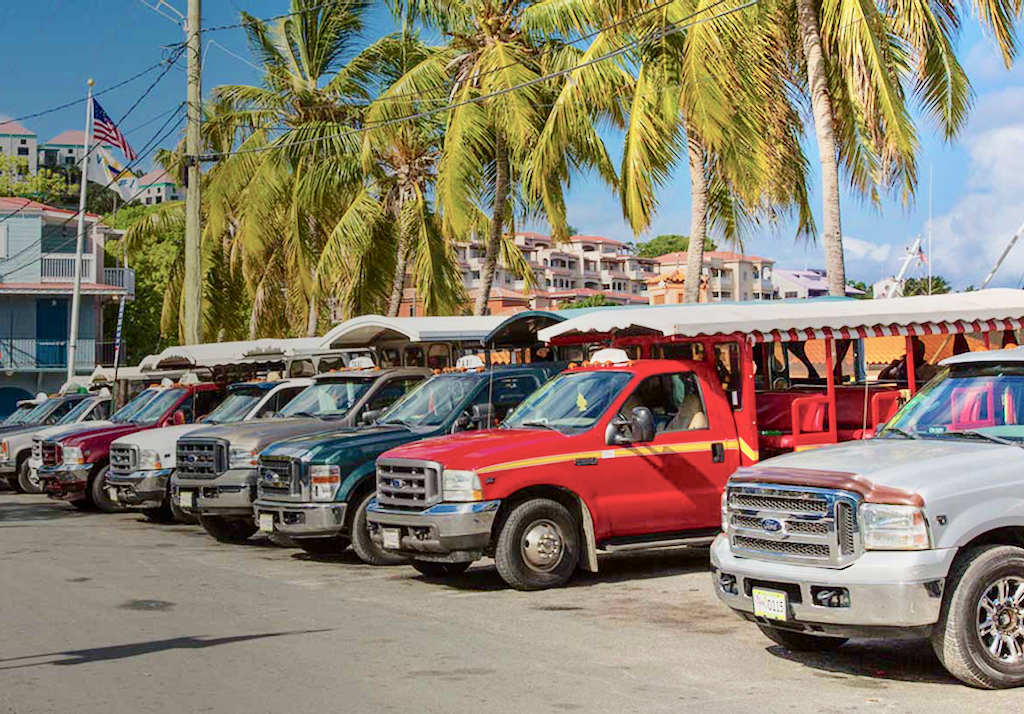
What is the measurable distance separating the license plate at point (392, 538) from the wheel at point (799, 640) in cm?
395

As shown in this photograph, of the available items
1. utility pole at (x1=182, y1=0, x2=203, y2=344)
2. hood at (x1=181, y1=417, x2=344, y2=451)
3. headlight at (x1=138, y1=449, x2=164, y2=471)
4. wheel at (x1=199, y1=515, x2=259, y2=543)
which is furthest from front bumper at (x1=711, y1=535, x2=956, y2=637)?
utility pole at (x1=182, y1=0, x2=203, y2=344)

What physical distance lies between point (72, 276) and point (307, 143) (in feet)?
73.9

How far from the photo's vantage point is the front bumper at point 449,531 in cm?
1102

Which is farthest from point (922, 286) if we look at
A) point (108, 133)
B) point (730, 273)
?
point (108, 133)

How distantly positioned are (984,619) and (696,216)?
617 inches

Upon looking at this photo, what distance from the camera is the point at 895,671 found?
8.02 meters

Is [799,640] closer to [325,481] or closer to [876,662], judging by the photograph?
[876,662]

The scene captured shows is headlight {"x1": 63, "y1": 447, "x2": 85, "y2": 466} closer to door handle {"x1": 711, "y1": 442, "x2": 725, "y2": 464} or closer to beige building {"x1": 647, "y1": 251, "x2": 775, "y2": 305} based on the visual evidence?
door handle {"x1": 711, "y1": 442, "x2": 725, "y2": 464}

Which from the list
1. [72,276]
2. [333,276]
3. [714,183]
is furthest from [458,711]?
[72,276]

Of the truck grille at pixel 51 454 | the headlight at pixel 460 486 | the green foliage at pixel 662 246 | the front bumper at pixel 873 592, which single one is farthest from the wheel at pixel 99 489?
the green foliage at pixel 662 246

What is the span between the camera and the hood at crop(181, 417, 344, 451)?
51.1 ft

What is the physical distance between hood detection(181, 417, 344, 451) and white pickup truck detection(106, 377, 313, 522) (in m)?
1.50

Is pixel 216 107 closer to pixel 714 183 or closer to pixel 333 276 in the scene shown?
pixel 333 276

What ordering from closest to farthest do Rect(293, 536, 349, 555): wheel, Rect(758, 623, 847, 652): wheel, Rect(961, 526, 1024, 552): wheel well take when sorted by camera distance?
1. Rect(961, 526, 1024, 552): wheel well
2. Rect(758, 623, 847, 652): wheel
3. Rect(293, 536, 349, 555): wheel
